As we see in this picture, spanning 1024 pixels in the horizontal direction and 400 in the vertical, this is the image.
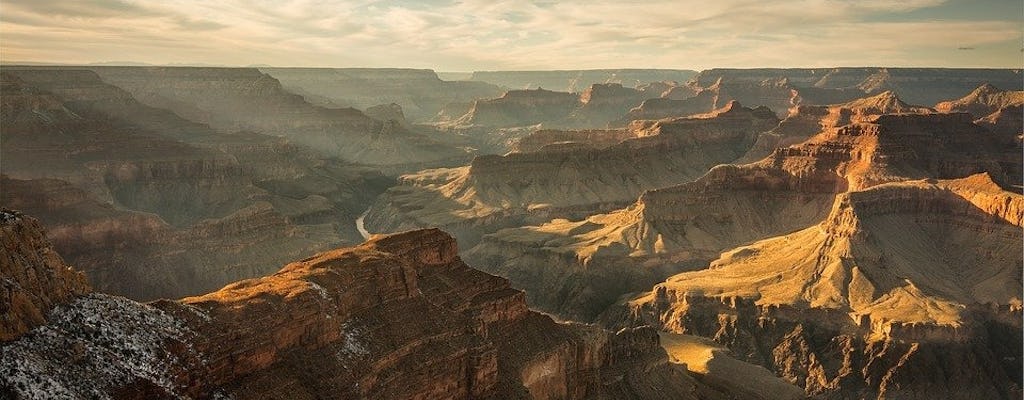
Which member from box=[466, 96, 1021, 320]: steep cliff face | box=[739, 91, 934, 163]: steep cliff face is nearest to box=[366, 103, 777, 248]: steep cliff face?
box=[466, 96, 1021, 320]: steep cliff face

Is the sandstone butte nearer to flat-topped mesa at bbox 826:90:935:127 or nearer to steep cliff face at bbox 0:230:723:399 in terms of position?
steep cliff face at bbox 0:230:723:399

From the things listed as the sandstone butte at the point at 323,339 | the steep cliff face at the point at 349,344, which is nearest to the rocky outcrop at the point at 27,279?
the sandstone butte at the point at 323,339

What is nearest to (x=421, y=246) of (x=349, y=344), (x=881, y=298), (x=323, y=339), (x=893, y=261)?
(x=349, y=344)

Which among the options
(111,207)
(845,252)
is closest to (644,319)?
(845,252)

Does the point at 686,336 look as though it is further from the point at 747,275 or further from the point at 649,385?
A: the point at 649,385

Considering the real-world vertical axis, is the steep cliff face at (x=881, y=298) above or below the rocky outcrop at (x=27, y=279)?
below

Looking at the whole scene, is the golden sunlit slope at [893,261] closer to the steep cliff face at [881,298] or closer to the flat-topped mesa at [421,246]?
the steep cliff face at [881,298]
